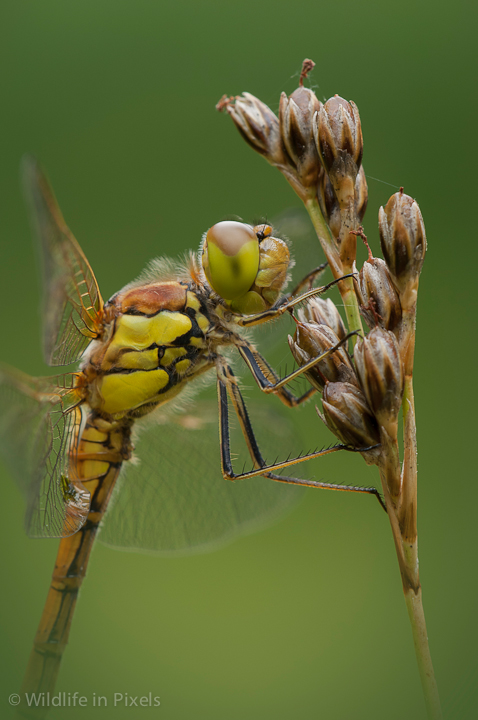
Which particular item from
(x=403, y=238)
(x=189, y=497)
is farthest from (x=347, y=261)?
(x=189, y=497)

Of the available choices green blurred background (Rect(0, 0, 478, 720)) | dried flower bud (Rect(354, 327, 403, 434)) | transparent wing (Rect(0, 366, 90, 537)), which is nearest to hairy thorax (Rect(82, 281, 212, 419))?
transparent wing (Rect(0, 366, 90, 537))

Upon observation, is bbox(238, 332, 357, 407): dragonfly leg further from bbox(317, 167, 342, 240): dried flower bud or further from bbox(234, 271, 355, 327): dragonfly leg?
bbox(317, 167, 342, 240): dried flower bud

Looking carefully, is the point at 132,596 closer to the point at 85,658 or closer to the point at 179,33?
the point at 85,658

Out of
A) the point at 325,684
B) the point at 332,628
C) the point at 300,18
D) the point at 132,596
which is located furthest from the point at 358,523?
the point at 300,18

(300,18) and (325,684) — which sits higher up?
(300,18)

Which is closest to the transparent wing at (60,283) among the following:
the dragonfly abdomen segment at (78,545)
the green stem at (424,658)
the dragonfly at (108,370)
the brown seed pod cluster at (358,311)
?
the dragonfly at (108,370)
